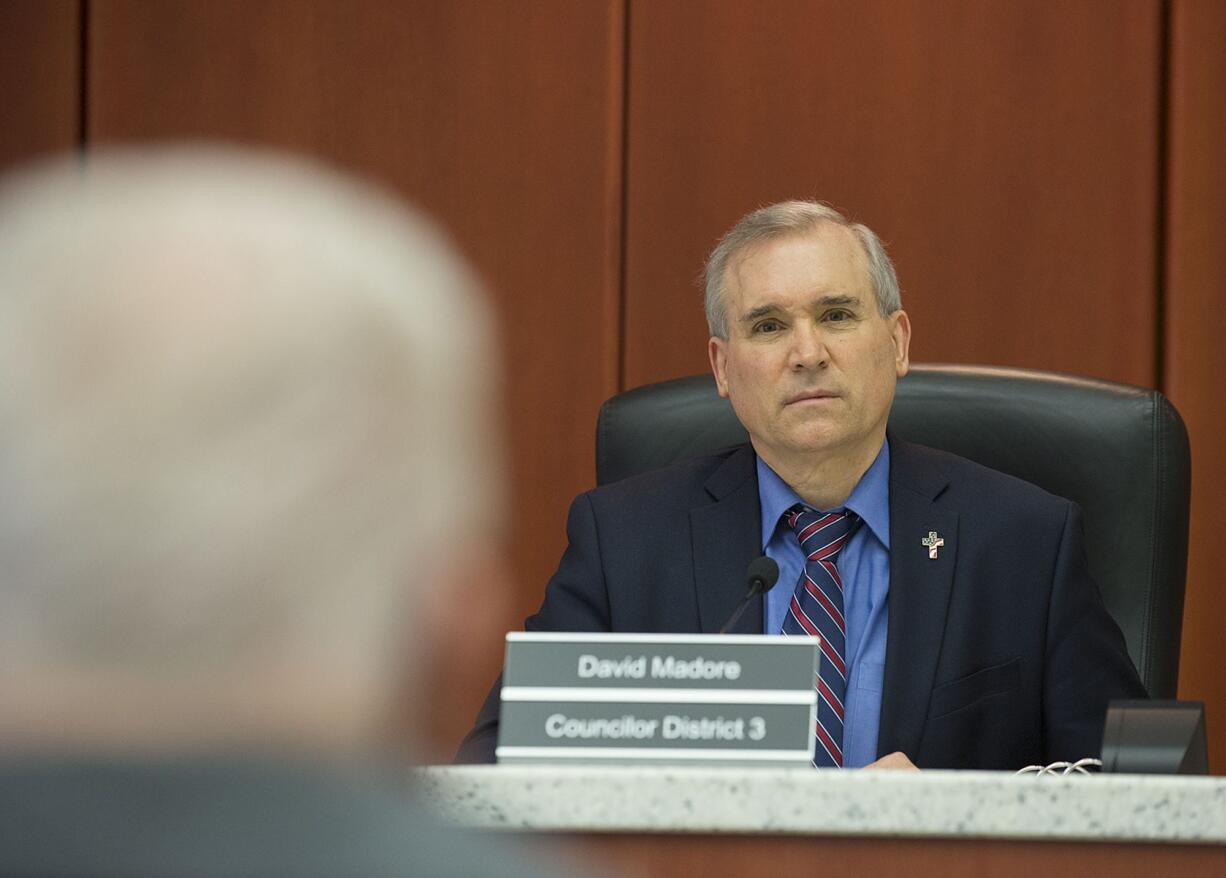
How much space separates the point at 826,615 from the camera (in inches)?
81.6

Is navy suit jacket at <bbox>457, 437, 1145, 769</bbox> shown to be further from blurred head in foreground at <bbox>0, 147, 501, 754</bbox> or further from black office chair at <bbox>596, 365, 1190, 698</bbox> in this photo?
blurred head in foreground at <bbox>0, 147, 501, 754</bbox>

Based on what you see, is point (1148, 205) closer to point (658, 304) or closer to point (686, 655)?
point (658, 304)

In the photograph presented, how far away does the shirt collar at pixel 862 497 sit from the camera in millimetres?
2193

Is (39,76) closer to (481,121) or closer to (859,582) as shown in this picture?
(481,121)

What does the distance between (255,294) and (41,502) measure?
0.08 m

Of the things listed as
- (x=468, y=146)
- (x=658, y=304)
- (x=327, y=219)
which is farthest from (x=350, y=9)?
(x=327, y=219)

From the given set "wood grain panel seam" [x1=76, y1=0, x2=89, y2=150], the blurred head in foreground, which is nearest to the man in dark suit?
the blurred head in foreground

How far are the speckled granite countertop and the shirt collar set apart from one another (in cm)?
110

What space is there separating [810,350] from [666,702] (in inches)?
40.2

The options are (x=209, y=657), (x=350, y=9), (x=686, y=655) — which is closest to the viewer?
(x=209, y=657)

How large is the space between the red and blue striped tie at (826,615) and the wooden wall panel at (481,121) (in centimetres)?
122

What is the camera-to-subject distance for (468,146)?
11.2 ft

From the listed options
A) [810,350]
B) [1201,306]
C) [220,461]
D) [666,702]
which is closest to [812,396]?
[810,350]

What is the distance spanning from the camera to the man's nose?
223 centimetres
